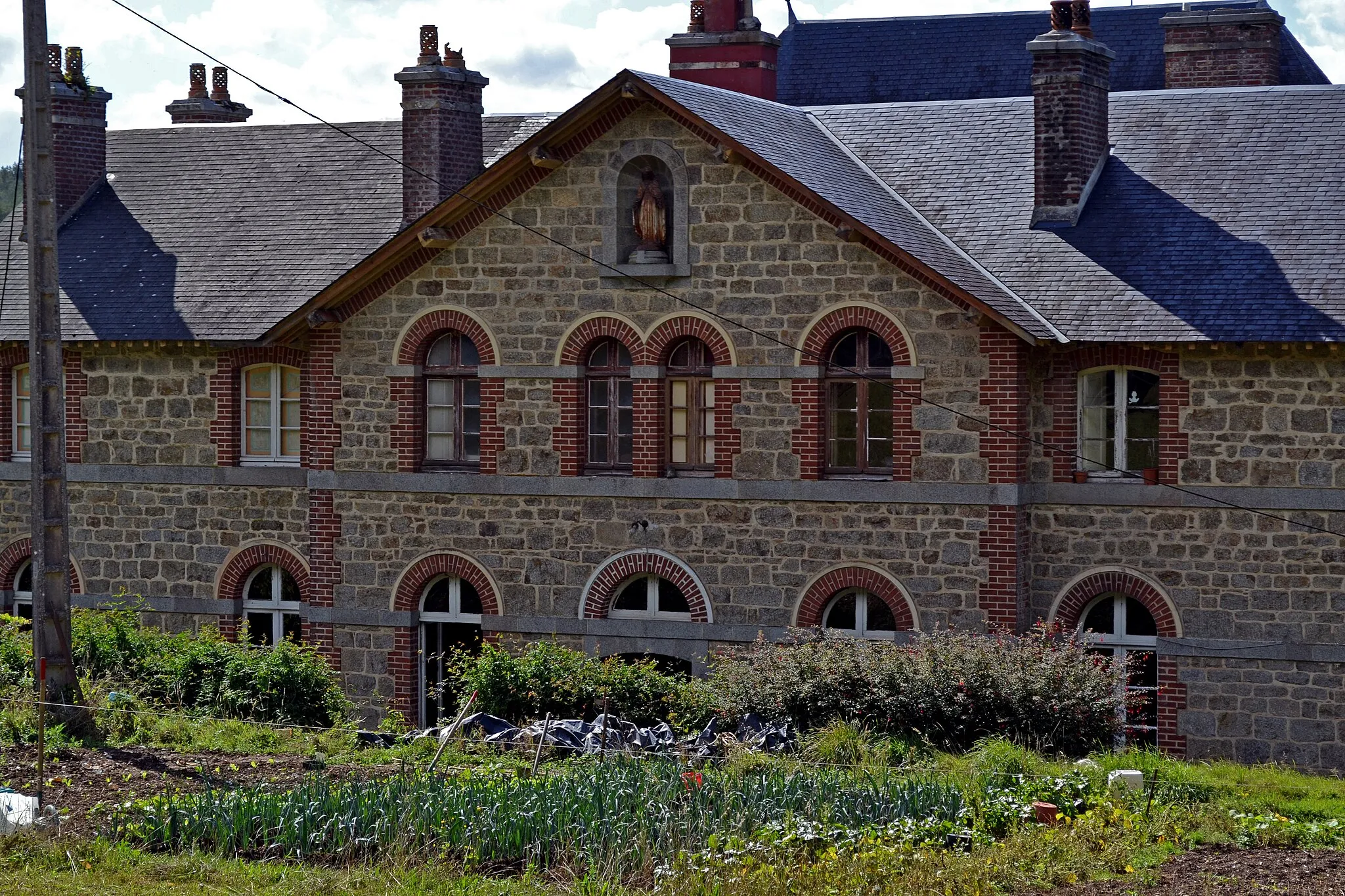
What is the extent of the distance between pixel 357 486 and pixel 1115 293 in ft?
28.7

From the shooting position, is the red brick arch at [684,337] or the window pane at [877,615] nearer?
the window pane at [877,615]

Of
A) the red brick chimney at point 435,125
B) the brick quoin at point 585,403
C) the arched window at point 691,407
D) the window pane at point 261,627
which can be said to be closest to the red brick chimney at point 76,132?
the red brick chimney at point 435,125

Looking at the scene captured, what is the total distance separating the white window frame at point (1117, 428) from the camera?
19547mm

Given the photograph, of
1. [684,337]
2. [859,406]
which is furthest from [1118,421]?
[684,337]

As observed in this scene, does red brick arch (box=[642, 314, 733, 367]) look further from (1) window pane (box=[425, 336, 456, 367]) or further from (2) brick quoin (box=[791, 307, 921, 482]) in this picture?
(1) window pane (box=[425, 336, 456, 367])

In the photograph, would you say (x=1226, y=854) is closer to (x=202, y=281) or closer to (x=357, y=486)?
(x=357, y=486)

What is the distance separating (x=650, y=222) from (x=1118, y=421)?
17.7 feet

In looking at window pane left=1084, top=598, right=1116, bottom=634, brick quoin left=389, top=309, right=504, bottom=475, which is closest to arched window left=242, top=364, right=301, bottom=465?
brick quoin left=389, top=309, right=504, bottom=475

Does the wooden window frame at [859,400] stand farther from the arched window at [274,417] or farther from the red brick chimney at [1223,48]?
the red brick chimney at [1223,48]

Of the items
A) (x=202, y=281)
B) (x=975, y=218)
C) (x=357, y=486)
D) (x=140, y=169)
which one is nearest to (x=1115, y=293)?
(x=975, y=218)

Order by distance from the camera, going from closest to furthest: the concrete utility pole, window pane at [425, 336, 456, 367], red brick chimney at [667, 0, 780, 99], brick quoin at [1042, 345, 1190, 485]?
the concrete utility pole < brick quoin at [1042, 345, 1190, 485] < window pane at [425, 336, 456, 367] < red brick chimney at [667, 0, 780, 99]

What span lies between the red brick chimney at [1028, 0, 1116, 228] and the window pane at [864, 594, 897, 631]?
4744 millimetres

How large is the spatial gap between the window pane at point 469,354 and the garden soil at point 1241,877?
443 inches

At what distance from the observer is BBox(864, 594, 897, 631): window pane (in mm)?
19891
